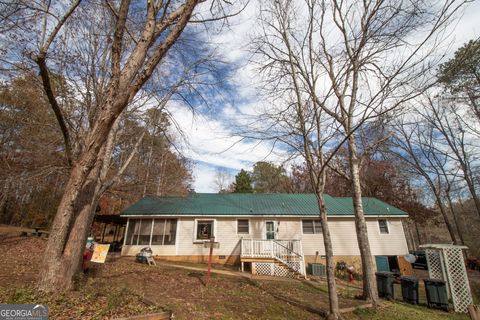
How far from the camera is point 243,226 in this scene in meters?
16.0

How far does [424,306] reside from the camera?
8.38 meters

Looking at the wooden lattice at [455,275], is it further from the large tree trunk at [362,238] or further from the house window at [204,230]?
the house window at [204,230]

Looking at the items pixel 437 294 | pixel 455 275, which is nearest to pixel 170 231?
pixel 437 294

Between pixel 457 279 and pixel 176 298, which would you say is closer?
pixel 176 298

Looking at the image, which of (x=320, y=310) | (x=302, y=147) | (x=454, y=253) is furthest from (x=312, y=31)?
(x=454, y=253)

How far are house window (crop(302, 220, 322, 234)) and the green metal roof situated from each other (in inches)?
27.5

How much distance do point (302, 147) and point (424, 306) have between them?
7405 mm

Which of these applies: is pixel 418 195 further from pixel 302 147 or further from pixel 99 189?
pixel 99 189

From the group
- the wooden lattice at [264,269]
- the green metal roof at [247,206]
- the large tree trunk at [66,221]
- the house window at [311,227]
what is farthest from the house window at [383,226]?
the large tree trunk at [66,221]

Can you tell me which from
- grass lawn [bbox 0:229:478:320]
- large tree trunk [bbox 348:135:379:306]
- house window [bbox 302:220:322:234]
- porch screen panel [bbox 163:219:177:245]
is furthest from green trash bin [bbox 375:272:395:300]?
porch screen panel [bbox 163:219:177:245]

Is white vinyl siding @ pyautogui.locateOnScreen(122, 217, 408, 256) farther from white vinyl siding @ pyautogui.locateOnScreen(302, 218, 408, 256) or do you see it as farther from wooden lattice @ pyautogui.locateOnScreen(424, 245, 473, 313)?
wooden lattice @ pyautogui.locateOnScreen(424, 245, 473, 313)

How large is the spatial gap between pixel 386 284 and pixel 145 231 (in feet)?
44.1

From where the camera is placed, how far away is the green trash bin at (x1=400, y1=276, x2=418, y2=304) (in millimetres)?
8586

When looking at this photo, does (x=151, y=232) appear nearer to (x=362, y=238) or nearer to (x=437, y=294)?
(x=362, y=238)
